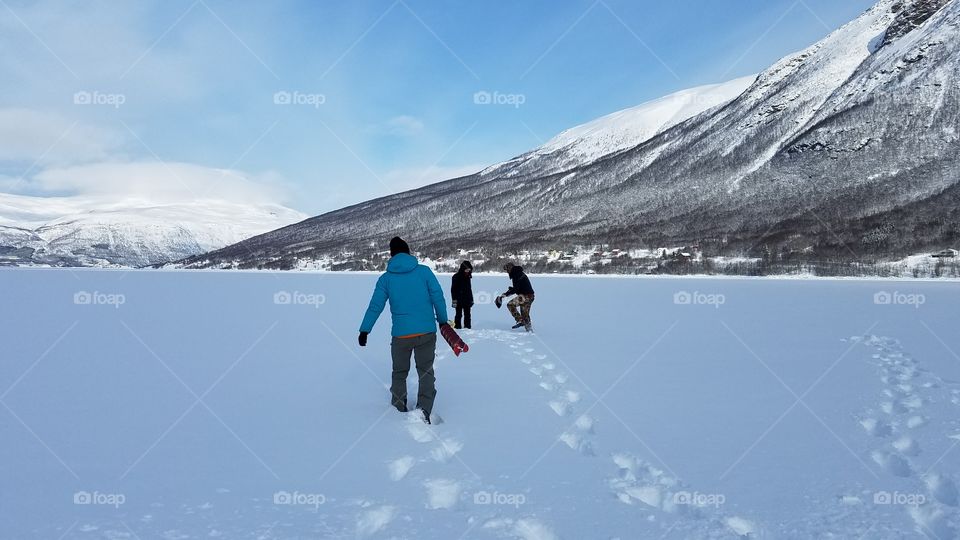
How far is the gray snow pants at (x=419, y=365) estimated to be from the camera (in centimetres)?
633

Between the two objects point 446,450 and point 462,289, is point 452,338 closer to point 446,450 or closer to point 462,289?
point 446,450

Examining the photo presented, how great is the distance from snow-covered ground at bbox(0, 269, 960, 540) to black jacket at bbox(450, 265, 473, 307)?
2.55 meters

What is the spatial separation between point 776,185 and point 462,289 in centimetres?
11017

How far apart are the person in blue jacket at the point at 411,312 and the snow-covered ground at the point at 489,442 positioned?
57 cm

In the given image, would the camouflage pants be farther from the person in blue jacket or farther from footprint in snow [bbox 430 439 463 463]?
footprint in snow [bbox 430 439 463 463]

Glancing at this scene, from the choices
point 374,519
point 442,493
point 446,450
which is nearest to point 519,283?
point 446,450

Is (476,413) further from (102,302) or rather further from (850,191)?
(850,191)

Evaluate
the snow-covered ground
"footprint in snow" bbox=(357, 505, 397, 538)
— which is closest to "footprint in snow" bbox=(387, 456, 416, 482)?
the snow-covered ground

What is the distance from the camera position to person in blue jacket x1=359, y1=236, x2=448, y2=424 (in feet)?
20.8

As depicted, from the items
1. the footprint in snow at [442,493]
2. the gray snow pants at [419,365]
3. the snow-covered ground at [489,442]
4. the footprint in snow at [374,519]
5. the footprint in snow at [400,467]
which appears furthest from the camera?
the gray snow pants at [419,365]

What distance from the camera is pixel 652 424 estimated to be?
6.19 meters

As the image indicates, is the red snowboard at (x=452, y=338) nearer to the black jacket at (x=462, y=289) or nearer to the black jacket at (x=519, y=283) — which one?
the black jacket at (x=462, y=289)

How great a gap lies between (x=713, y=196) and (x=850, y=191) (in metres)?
23.0

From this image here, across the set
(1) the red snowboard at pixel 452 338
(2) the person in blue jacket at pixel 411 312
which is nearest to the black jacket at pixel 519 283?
(1) the red snowboard at pixel 452 338
